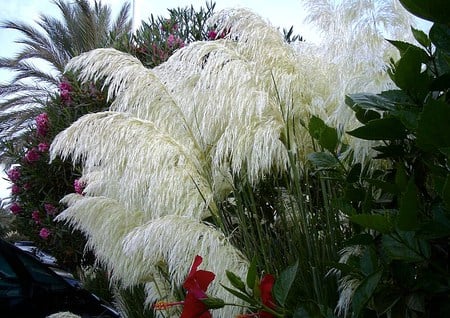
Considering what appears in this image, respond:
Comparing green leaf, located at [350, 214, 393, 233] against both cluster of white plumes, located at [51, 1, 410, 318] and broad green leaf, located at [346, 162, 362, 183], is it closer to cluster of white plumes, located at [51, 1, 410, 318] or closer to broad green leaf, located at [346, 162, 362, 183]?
broad green leaf, located at [346, 162, 362, 183]

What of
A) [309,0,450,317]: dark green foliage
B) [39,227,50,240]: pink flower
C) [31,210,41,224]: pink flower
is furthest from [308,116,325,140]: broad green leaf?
[31,210,41,224]: pink flower

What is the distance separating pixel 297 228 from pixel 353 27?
2.24 ft

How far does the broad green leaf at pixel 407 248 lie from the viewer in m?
0.84

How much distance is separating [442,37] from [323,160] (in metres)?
0.41

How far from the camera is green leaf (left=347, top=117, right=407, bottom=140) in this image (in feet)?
3.01

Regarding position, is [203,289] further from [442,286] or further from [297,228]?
[297,228]

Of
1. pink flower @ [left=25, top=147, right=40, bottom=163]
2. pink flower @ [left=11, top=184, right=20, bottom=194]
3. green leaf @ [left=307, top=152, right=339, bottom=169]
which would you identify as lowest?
pink flower @ [left=11, top=184, right=20, bottom=194]

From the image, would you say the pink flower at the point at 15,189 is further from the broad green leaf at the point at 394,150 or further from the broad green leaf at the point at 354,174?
the broad green leaf at the point at 394,150

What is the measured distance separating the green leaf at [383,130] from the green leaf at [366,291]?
0.23 meters

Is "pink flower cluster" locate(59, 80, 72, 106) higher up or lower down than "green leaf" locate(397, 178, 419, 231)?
higher up

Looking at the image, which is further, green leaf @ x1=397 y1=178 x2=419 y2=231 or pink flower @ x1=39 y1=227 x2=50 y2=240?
pink flower @ x1=39 y1=227 x2=50 y2=240

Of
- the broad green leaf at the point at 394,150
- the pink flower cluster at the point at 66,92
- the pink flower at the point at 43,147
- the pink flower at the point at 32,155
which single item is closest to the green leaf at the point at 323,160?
the broad green leaf at the point at 394,150

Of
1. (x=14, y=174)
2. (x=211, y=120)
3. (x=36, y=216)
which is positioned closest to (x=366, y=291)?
(x=211, y=120)

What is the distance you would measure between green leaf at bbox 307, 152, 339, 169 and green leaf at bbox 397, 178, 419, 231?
1.36ft
